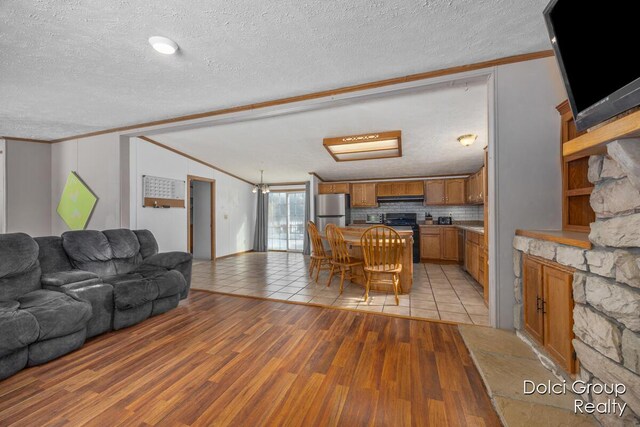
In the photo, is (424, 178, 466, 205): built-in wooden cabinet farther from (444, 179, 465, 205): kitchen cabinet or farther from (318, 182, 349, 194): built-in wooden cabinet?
(318, 182, 349, 194): built-in wooden cabinet

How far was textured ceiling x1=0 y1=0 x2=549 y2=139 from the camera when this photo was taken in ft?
5.22

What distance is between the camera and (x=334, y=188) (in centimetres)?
688

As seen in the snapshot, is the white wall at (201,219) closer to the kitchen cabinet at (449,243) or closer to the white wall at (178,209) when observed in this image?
the white wall at (178,209)

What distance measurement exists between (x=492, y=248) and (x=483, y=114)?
1863mm

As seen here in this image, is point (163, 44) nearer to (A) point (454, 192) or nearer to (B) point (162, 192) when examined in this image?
(B) point (162, 192)

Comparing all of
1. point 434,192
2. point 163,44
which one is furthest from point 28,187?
point 434,192

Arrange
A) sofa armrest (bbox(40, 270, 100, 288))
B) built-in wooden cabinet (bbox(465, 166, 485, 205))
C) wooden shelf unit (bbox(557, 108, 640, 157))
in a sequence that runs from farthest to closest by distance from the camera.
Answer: built-in wooden cabinet (bbox(465, 166, 485, 205))
sofa armrest (bbox(40, 270, 100, 288))
wooden shelf unit (bbox(557, 108, 640, 157))

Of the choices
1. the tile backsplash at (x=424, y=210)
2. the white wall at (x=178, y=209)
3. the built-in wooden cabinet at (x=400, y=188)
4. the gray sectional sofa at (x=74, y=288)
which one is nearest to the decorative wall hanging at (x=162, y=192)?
the white wall at (x=178, y=209)

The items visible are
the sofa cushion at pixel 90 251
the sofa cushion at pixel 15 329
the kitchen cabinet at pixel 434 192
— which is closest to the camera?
the sofa cushion at pixel 15 329

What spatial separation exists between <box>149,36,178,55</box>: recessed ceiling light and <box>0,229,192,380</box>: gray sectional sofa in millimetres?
2091

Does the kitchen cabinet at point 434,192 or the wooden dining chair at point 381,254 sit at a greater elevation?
the kitchen cabinet at point 434,192

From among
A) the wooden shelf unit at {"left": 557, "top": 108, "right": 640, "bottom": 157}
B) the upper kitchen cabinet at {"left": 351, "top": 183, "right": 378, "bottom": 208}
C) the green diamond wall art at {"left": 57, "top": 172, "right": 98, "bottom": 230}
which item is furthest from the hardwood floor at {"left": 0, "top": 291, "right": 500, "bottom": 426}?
the upper kitchen cabinet at {"left": 351, "top": 183, "right": 378, "bottom": 208}

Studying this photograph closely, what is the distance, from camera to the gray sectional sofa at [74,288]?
1.74m

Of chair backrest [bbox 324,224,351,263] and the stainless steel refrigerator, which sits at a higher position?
the stainless steel refrigerator
